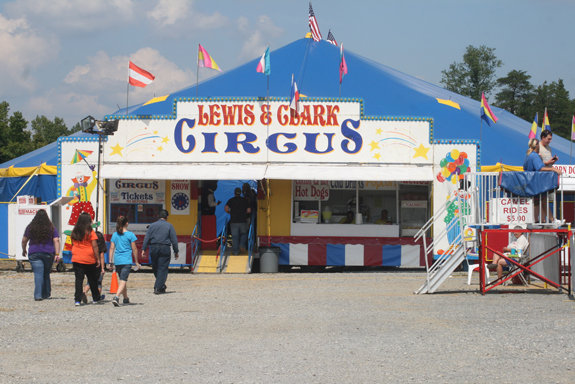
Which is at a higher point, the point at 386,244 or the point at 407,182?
the point at 407,182

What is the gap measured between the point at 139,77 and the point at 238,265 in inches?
238

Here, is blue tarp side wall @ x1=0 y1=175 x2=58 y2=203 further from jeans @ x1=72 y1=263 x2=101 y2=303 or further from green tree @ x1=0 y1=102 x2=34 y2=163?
green tree @ x1=0 y1=102 x2=34 y2=163

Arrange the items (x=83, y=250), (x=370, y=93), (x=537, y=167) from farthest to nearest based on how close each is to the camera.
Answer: (x=370, y=93)
(x=537, y=167)
(x=83, y=250)

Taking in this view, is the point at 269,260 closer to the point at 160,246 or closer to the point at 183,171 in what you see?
the point at 183,171

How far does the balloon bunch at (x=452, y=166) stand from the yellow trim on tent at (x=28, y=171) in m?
13.1

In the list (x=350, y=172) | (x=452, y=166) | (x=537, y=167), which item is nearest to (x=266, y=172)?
(x=350, y=172)

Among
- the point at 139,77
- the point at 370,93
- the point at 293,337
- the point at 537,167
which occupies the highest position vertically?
the point at 370,93

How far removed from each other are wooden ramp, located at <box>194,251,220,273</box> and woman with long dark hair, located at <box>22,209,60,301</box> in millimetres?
6863

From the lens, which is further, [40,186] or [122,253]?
[40,186]

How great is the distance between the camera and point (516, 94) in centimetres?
7544

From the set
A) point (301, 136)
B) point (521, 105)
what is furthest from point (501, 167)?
point (521, 105)

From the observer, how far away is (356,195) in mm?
21422

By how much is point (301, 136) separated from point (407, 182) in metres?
3.20

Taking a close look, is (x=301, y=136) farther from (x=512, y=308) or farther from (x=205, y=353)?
(x=205, y=353)
